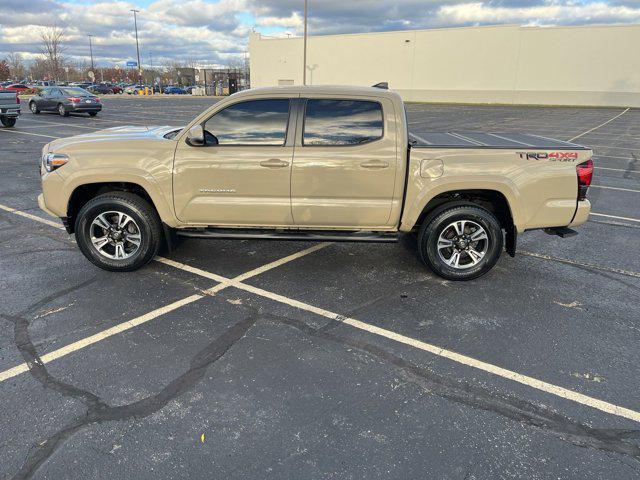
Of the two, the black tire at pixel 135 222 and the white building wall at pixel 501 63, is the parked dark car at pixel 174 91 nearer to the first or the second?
the white building wall at pixel 501 63

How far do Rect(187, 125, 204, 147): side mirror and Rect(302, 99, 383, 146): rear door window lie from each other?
3.25 ft

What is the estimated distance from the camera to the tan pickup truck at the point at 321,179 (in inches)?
176

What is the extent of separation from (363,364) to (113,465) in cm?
172

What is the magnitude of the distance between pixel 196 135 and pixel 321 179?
1.27m

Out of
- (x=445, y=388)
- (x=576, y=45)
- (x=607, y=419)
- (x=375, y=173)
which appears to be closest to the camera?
(x=607, y=419)

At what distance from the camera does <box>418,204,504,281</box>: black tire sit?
4.65 metres

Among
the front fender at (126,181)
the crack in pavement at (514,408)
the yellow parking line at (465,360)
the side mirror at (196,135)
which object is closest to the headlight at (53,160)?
the front fender at (126,181)

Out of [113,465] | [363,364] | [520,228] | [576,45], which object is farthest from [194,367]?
[576,45]

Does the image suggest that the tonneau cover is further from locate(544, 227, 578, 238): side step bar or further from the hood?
the hood

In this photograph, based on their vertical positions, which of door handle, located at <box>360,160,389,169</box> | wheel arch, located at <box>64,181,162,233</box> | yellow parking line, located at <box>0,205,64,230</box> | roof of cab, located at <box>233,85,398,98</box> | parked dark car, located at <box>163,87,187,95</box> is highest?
parked dark car, located at <box>163,87,187,95</box>

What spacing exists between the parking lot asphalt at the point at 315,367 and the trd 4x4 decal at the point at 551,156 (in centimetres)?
132

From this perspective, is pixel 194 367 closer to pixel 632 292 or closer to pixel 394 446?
pixel 394 446

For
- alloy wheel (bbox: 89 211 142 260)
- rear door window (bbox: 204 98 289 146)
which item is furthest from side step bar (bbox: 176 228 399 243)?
rear door window (bbox: 204 98 289 146)

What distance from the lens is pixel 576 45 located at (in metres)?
50.1
